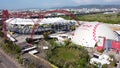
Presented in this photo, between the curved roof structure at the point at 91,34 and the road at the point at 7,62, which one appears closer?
the road at the point at 7,62

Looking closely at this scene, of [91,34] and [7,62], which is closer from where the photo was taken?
[7,62]

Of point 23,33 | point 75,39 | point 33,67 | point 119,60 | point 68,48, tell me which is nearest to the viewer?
point 33,67

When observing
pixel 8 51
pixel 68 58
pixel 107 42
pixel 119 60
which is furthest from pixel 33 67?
pixel 107 42

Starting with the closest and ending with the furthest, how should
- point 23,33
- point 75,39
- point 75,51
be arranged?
point 75,51, point 75,39, point 23,33

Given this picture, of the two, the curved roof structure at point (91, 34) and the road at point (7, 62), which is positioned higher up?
the curved roof structure at point (91, 34)

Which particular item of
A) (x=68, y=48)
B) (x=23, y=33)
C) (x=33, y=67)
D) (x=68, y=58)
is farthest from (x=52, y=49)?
(x=23, y=33)

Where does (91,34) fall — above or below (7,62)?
above

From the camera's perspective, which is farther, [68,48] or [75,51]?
[68,48]

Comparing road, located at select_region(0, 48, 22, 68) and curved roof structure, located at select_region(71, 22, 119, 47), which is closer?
road, located at select_region(0, 48, 22, 68)

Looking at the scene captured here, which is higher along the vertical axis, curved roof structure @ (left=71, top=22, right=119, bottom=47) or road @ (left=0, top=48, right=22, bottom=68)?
curved roof structure @ (left=71, top=22, right=119, bottom=47)

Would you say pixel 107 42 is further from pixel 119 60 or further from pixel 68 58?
pixel 68 58
